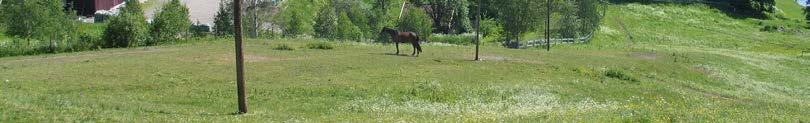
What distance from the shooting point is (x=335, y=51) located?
59750 millimetres

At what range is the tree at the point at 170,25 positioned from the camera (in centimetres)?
6638

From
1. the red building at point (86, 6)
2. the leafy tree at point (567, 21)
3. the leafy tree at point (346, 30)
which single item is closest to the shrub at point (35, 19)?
the leafy tree at point (346, 30)

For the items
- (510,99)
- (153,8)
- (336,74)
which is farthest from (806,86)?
(153,8)

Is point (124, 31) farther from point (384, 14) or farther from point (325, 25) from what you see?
point (384, 14)

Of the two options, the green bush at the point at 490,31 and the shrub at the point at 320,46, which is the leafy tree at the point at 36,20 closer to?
the shrub at the point at 320,46

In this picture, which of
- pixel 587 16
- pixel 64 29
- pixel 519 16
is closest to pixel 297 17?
pixel 519 16

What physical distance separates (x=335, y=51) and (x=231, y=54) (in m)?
8.70

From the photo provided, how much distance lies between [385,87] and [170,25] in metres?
35.0

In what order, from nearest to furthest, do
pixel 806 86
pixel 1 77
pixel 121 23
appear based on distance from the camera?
pixel 1 77 → pixel 806 86 → pixel 121 23

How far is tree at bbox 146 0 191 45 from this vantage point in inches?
2613

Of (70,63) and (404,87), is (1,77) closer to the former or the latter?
(70,63)

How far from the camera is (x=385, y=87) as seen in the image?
39562mm

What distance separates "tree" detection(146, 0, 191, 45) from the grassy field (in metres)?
2.93

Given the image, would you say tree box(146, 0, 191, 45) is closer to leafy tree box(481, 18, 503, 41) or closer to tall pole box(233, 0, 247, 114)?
tall pole box(233, 0, 247, 114)
